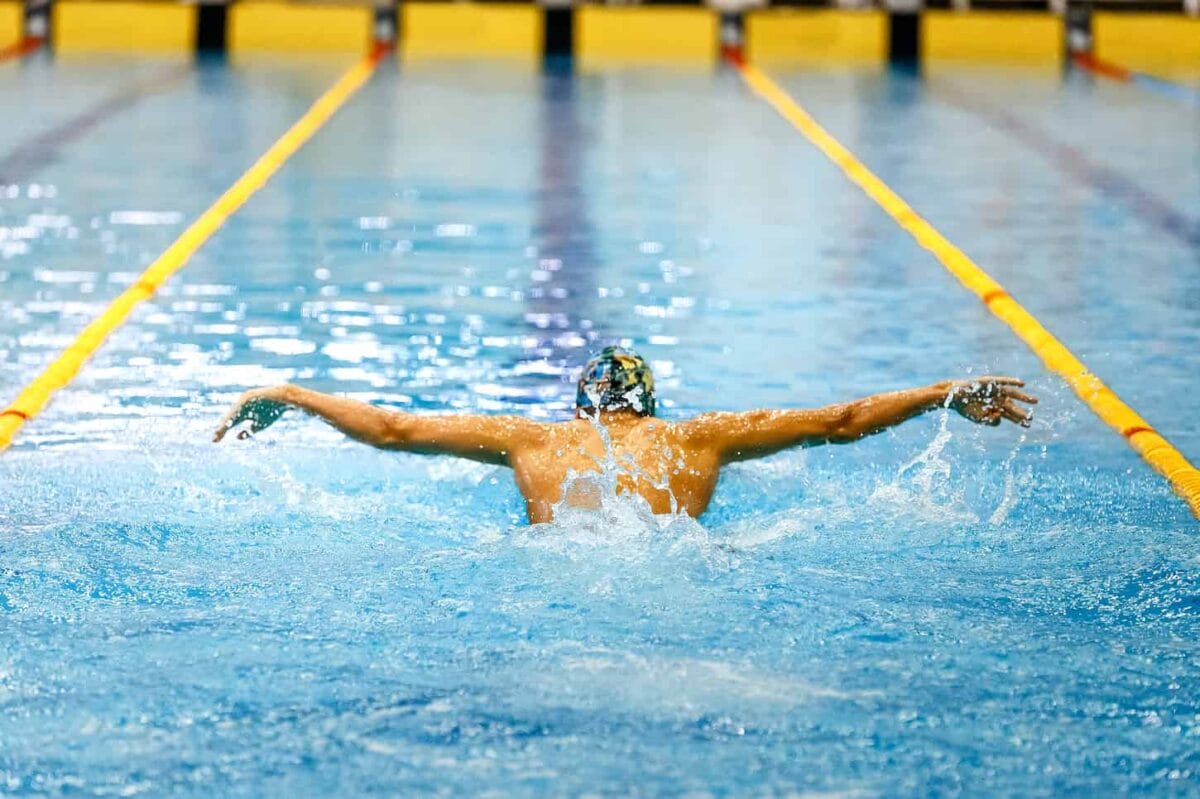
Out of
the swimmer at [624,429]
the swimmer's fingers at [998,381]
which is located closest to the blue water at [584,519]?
the swimmer at [624,429]

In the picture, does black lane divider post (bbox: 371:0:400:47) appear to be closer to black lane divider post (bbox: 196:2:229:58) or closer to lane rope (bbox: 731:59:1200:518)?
black lane divider post (bbox: 196:2:229:58)

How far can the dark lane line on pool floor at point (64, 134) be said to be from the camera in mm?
9242

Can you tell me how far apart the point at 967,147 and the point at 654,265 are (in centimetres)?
382

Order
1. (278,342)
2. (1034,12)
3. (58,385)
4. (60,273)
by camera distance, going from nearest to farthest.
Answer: (58,385) < (278,342) < (60,273) < (1034,12)

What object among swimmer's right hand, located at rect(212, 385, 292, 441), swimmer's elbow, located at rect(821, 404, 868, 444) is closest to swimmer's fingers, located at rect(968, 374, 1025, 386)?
swimmer's elbow, located at rect(821, 404, 868, 444)

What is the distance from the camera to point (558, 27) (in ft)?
52.2

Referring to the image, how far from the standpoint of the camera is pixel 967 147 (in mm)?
10656

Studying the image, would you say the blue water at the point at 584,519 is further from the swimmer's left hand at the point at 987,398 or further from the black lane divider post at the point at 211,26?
the black lane divider post at the point at 211,26

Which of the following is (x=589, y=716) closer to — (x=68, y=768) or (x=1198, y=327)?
(x=68, y=768)

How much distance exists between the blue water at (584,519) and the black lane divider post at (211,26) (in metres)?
5.71

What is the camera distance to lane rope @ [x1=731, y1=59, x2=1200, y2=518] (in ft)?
16.4

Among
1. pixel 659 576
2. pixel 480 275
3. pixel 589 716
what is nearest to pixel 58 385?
pixel 480 275

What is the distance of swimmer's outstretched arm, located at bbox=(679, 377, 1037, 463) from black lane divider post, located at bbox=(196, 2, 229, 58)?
11734mm

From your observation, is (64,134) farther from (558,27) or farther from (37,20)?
(558,27)
